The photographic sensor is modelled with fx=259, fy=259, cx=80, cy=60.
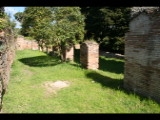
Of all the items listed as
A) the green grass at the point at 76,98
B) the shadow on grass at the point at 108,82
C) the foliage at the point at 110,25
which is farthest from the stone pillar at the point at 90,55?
the foliage at the point at 110,25

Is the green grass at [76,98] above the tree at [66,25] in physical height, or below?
below

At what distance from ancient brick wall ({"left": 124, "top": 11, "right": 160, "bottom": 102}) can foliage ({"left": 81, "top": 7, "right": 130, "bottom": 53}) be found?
14.2 metres

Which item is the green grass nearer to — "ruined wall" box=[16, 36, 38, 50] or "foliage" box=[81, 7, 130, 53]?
"foliage" box=[81, 7, 130, 53]

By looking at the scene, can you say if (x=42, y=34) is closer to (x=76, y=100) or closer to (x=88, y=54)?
(x=88, y=54)

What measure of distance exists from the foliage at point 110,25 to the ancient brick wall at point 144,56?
14214 mm

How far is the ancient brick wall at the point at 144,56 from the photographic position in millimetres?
7445

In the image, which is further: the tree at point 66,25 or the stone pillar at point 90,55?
the tree at point 66,25

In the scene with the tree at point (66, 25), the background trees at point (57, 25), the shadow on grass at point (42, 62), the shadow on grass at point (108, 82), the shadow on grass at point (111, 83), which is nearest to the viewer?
the shadow on grass at point (111, 83)

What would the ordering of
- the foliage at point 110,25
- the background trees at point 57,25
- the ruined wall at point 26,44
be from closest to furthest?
the background trees at point 57,25
the foliage at point 110,25
the ruined wall at point 26,44

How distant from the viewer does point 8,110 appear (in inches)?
267

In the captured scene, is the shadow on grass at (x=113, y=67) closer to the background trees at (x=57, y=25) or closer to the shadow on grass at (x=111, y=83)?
the background trees at (x=57, y=25)

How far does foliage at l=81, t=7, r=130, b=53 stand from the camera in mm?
23594

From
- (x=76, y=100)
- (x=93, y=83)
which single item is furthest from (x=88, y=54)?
(x=76, y=100)

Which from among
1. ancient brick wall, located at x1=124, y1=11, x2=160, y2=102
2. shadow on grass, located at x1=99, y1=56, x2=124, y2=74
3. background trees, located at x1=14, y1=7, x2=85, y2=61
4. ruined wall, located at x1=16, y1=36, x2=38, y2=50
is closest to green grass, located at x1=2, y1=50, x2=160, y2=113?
ancient brick wall, located at x1=124, y1=11, x2=160, y2=102
